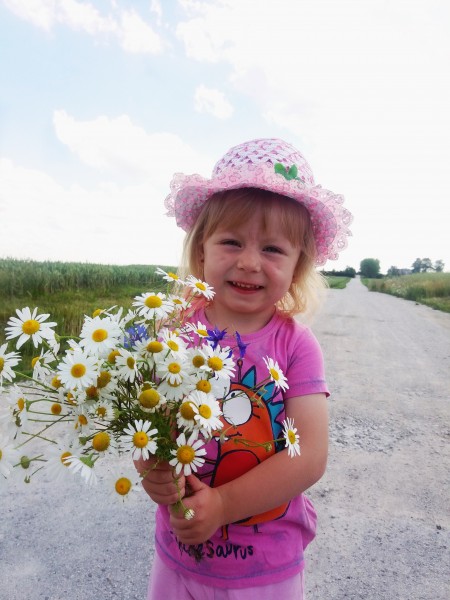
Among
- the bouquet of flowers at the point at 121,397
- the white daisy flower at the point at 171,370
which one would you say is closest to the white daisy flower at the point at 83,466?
the bouquet of flowers at the point at 121,397

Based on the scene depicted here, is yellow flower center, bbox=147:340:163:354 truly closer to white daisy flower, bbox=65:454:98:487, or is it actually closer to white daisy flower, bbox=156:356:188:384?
white daisy flower, bbox=156:356:188:384

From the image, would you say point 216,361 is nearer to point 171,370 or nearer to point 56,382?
point 171,370

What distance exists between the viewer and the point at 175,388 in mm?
961

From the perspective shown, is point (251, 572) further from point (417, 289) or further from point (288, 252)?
point (417, 289)

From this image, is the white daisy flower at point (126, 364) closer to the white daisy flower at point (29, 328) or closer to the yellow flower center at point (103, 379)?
the yellow flower center at point (103, 379)

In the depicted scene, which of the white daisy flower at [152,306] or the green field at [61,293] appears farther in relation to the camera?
the green field at [61,293]

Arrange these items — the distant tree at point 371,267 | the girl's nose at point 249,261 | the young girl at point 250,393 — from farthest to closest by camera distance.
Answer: the distant tree at point 371,267 → the girl's nose at point 249,261 → the young girl at point 250,393

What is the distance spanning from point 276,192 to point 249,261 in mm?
317

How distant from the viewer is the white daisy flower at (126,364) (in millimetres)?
931

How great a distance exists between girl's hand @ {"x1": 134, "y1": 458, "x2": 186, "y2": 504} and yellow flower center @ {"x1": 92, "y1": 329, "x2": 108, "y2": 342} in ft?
1.03

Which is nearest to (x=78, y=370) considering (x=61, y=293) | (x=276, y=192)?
(x=276, y=192)

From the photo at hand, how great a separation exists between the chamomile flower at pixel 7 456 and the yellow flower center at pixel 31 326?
0.79ft

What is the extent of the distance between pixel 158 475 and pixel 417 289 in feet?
74.3

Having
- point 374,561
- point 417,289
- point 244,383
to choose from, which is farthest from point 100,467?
point 417,289
